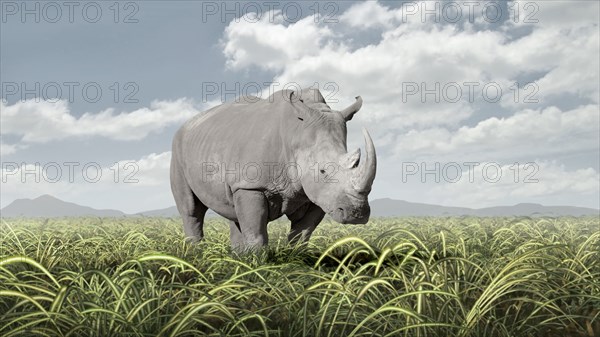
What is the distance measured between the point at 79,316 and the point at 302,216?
3.06 m

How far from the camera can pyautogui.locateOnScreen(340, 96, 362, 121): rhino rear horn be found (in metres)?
5.05

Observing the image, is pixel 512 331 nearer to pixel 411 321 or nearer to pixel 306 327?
pixel 411 321

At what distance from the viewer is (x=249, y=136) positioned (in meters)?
5.27

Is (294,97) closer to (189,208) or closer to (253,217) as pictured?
(253,217)

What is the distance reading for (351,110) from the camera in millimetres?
5098

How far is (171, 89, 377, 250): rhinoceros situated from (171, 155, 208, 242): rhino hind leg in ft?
1.34

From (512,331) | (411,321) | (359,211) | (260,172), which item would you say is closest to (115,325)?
(411,321)

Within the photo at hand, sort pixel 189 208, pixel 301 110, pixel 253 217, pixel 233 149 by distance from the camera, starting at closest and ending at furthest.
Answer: pixel 301 110 < pixel 253 217 < pixel 233 149 < pixel 189 208

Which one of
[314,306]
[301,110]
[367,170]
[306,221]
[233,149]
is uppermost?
[301,110]

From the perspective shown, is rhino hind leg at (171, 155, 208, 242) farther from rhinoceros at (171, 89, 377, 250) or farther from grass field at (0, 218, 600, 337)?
grass field at (0, 218, 600, 337)

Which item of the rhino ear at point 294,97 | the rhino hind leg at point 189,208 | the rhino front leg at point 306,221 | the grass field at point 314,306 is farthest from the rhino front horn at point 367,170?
the rhino hind leg at point 189,208

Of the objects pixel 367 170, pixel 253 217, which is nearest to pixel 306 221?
pixel 253 217

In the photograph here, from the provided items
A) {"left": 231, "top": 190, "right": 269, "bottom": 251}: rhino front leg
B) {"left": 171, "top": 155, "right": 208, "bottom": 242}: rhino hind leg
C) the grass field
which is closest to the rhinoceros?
{"left": 231, "top": 190, "right": 269, "bottom": 251}: rhino front leg

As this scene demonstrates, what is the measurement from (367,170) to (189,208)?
2.90m
